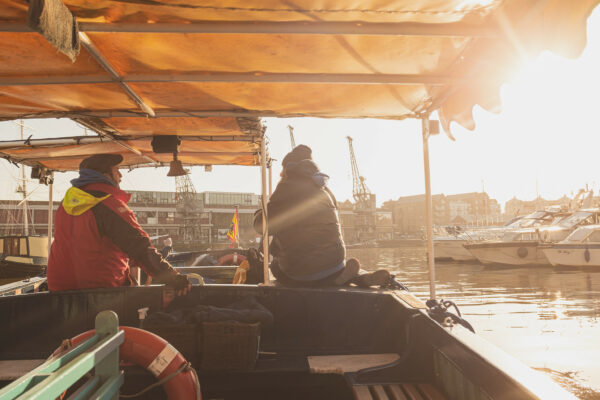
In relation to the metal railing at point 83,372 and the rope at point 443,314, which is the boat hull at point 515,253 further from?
the metal railing at point 83,372

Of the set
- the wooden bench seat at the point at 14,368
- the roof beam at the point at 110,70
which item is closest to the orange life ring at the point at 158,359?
the wooden bench seat at the point at 14,368

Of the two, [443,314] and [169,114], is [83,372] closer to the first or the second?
[443,314]

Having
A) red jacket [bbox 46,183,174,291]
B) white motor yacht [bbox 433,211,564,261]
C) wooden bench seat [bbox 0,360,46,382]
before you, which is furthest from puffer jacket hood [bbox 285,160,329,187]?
white motor yacht [bbox 433,211,564,261]

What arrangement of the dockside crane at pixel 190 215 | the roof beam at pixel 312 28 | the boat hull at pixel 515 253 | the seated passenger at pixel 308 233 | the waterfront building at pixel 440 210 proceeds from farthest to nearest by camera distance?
the waterfront building at pixel 440 210 → the dockside crane at pixel 190 215 → the boat hull at pixel 515 253 → the seated passenger at pixel 308 233 → the roof beam at pixel 312 28

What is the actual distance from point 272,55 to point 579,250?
23259 millimetres

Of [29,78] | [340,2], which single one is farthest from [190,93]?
[340,2]

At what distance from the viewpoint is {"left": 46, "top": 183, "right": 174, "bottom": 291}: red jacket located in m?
2.73

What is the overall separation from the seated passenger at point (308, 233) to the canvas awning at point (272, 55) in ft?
2.88

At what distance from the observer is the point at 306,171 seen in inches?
133

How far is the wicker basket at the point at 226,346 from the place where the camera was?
7.75ft

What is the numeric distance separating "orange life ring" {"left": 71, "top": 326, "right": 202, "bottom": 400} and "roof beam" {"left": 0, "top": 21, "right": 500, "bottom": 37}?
5.79ft

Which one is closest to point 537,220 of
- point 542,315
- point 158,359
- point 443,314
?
point 542,315

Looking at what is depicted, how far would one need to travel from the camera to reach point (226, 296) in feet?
9.45

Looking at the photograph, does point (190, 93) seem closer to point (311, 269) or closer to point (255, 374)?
point (311, 269)
